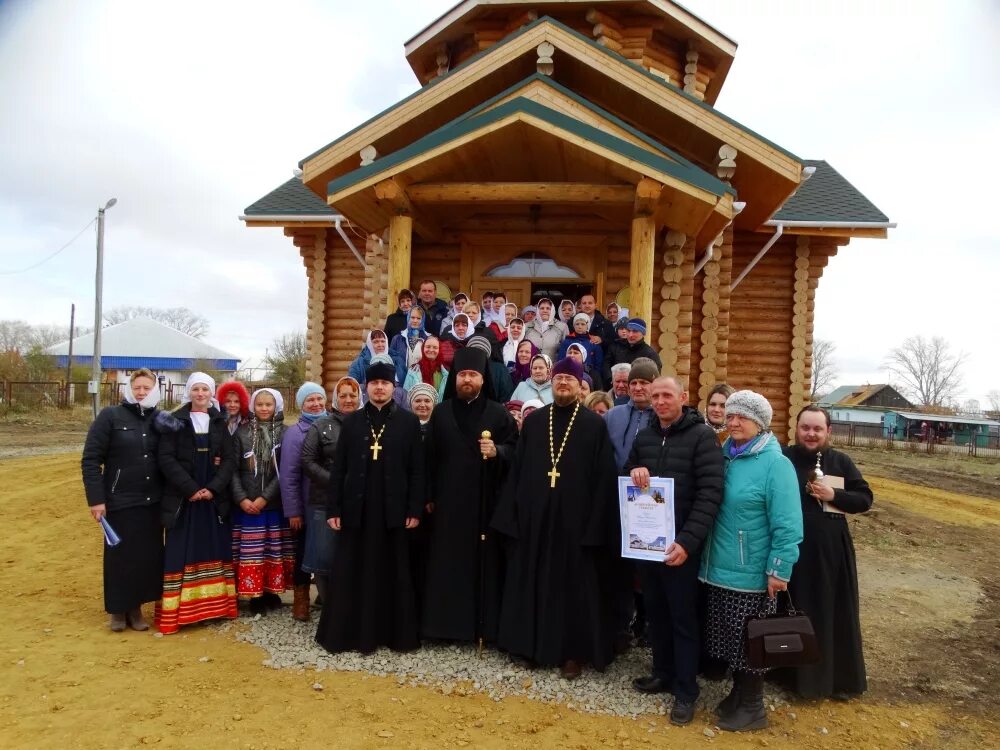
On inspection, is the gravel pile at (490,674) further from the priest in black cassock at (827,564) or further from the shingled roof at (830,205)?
the shingled roof at (830,205)

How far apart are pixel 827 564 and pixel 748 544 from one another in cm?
78

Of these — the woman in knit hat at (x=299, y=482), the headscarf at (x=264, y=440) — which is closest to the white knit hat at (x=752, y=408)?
the woman in knit hat at (x=299, y=482)

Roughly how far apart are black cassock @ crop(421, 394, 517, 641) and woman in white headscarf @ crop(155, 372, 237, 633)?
168 centimetres

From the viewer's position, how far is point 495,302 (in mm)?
7637

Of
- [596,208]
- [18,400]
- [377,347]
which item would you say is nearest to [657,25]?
[596,208]

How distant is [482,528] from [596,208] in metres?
5.58

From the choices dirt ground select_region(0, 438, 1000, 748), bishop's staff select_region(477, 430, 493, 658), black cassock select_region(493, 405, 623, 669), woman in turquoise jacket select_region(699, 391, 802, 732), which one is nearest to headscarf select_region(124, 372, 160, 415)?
dirt ground select_region(0, 438, 1000, 748)

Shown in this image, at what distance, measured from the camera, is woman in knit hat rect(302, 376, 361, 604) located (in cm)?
492

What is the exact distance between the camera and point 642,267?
7359 mm

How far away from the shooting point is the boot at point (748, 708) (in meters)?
3.74

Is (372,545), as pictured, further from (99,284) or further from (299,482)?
(99,284)

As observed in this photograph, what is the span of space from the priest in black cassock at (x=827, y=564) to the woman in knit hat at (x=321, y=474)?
322cm

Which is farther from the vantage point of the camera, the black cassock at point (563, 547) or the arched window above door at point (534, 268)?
the arched window above door at point (534, 268)

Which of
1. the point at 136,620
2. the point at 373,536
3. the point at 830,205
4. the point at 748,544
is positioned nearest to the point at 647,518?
the point at 748,544
